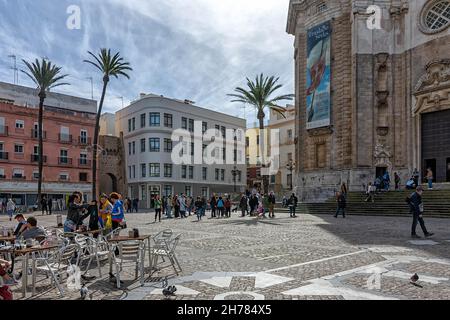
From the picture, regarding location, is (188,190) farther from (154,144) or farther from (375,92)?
(375,92)

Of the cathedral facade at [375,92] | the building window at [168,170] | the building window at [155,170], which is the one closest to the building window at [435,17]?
the cathedral facade at [375,92]

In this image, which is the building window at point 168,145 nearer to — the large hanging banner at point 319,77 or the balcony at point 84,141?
the balcony at point 84,141

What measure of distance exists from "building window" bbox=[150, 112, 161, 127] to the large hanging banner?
20.5 metres

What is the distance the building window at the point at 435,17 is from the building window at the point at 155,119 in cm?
3105

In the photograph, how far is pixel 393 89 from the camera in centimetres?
3475

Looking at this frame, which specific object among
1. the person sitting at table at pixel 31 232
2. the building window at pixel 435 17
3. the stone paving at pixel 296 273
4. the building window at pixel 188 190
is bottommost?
the building window at pixel 188 190

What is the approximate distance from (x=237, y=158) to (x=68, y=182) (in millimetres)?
25010

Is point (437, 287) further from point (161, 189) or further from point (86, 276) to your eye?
point (161, 189)

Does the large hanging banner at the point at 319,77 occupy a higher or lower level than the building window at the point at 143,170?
higher

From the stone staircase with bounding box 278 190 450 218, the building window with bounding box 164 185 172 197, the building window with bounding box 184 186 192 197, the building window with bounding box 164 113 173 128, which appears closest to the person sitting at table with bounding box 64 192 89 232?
the stone staircase with bounding box 278 190 450 218

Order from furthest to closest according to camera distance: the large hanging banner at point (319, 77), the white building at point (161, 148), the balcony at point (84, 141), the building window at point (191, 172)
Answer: the building window at point (191, 172) < the balcony at point (84, 141) < the white building at point (161, 148) < the large hanging banner at point (319, 77)

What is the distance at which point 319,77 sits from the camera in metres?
37.0

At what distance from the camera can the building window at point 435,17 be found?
1260 inches
